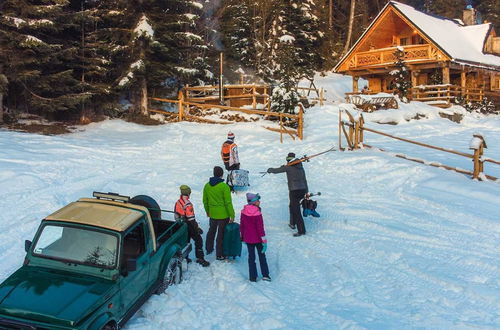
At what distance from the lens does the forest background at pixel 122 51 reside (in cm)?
1895

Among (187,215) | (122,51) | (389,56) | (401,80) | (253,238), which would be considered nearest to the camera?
(253,238)

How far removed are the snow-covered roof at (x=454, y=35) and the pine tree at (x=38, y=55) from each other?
71.4 ft

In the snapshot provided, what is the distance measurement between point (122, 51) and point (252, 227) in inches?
795

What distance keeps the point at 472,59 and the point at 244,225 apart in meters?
28.7

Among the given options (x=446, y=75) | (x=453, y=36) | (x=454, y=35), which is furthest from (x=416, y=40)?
(x=446, y=75)

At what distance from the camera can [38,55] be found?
19.3 metres

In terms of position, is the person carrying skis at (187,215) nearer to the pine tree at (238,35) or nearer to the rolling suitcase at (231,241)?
the rolling suitcase at (231,241)

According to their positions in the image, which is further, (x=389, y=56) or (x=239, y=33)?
(x=239, y=33)

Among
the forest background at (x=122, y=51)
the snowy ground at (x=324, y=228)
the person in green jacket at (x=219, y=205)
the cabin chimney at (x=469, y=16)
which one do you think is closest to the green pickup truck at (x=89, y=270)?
the snowy ground at (x=324, y=228)

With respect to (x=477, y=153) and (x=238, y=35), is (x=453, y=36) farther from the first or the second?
(x=477, y=153)

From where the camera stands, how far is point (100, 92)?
2231cm

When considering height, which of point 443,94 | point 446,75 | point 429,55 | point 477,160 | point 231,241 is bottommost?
point 231,241

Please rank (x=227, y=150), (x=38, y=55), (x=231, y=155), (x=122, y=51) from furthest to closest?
1. (x=122, y=51)
2. (x=38, y=55)
3. (x=227, y=150)
4. (x=231, y=155)

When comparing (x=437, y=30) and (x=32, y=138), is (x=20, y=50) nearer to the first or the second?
(x=32, y=138)
